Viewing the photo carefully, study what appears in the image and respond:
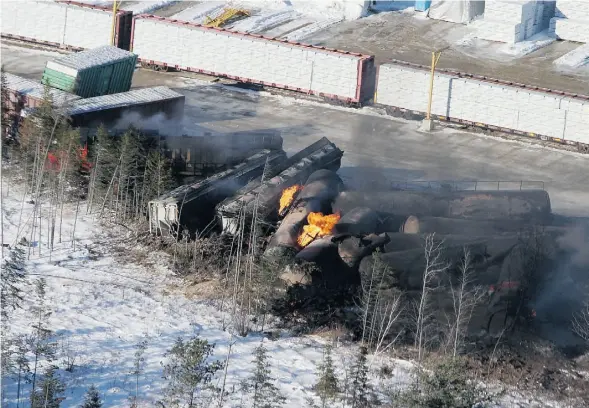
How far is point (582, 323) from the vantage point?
26406 mm

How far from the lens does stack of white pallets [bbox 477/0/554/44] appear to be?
51406mm

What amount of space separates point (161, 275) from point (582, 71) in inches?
1057

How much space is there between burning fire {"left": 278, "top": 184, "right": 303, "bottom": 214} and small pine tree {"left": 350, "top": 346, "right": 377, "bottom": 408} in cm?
779

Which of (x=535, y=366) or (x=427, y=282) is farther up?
(x=427, y=282)

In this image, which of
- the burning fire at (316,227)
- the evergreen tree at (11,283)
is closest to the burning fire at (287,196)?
the burning fire at (316,227)

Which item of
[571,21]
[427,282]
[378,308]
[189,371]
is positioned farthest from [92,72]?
[571,21]

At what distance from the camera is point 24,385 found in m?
23.1

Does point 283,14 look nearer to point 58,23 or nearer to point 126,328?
point 58,23

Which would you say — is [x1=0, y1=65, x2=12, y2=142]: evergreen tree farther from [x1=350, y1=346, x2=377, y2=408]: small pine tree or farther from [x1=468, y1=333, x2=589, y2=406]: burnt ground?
[x1=468, y1=333, x2=589, y2=406]: burnt ground

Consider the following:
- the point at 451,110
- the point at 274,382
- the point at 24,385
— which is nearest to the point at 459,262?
the point at 274,382

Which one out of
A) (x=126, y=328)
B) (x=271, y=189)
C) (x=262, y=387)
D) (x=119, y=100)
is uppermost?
(x=119, y=100)

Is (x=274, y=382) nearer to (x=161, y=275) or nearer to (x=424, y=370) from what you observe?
(x=424, y=370)

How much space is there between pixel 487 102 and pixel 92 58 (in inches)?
595

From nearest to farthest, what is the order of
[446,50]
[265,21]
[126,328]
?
[126,328]
[446,50]
[265,21]
